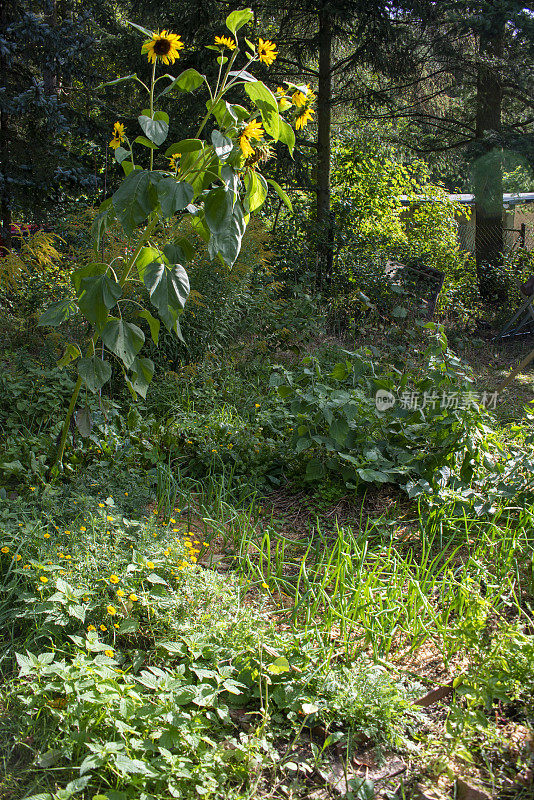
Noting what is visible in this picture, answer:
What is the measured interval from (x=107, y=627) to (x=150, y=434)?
1.49 metres

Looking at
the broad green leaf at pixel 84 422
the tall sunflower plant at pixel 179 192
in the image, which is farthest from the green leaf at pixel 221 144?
the broad green leaf at pixel 84 422

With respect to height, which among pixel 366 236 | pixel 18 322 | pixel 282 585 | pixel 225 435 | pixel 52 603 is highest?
pixel 366 236

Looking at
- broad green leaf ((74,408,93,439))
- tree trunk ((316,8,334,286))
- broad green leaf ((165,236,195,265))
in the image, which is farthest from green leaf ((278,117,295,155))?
tree trunk ((316,8,334,286))

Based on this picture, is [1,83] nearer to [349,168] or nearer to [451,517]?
[349,168]

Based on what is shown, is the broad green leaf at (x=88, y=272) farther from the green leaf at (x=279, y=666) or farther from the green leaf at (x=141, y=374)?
the green leaf at (x=279, y=666)

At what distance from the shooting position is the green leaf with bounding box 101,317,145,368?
224cm

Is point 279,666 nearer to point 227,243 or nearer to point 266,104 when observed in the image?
point 227,243

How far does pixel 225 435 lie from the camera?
343 cm

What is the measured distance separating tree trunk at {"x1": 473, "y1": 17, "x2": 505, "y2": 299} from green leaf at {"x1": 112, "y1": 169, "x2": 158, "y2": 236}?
7211 mm

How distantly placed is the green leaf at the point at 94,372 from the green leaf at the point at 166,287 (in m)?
0.39

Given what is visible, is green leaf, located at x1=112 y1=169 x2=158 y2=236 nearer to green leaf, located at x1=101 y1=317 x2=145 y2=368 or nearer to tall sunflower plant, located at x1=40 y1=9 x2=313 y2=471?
tall sunflower plant, located at x1=40 y1=9 x2=313 y2=471

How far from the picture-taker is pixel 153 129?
2.11m

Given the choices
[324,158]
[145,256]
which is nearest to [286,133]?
[145,256]

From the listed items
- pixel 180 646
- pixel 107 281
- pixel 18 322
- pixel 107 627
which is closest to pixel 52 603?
pixel 107 627
